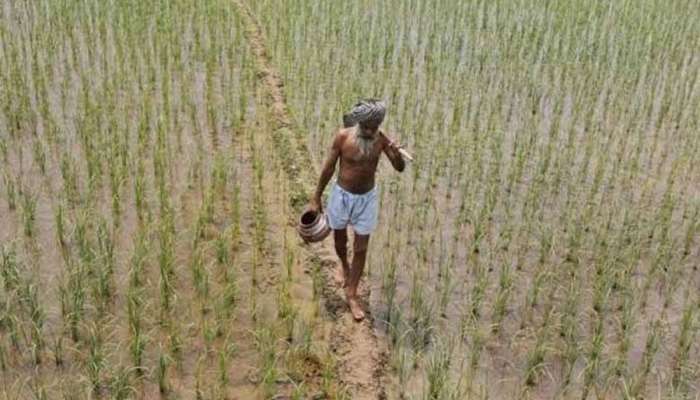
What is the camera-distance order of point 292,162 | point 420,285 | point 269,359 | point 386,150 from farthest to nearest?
Answer: point 292,162 < point 420,285 < point 386,150 < point 269,359

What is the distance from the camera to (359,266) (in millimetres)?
3535

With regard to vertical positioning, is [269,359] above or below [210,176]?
below

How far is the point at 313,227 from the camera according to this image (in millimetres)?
3463

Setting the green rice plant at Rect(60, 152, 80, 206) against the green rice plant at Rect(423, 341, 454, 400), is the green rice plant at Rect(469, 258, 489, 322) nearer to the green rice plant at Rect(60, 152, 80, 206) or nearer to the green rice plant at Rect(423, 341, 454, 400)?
the green rice plant at Rect(423, 341, 454, 400)

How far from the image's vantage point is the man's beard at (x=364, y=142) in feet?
11.0

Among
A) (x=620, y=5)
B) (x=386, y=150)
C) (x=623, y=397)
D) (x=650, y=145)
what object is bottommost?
(x=623, y=397)

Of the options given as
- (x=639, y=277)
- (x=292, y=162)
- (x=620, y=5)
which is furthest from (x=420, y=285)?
(x=620, y=5)

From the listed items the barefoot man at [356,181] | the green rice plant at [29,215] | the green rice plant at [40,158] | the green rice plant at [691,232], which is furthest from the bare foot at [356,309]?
the green rice plant at [40,158]

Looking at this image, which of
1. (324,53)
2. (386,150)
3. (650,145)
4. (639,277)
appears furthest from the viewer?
(324,53)

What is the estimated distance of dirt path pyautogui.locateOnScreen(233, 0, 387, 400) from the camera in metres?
3.21

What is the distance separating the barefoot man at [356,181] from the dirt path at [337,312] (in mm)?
92

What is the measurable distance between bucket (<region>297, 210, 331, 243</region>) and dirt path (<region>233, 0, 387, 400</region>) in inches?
16.7

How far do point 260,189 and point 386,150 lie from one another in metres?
1.49

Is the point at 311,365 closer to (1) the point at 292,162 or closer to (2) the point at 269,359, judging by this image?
(2) the point at 269,359
